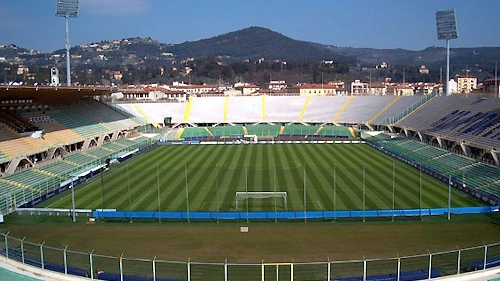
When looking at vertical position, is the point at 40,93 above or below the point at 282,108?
above

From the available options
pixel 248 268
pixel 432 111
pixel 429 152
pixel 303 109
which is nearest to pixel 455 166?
pixel 429 152

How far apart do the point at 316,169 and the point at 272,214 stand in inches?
474

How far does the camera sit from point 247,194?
23.1 m

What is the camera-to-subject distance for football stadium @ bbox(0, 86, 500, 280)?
46.8 feet

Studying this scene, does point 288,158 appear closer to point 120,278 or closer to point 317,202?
point 317,202

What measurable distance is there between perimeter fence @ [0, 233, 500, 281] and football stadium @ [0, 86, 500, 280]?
6 centimetres

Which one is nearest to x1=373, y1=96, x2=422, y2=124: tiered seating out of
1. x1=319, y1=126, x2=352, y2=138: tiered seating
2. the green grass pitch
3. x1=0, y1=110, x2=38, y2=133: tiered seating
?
x1=319, y1=126, x2=352, y2=138: tiered seating

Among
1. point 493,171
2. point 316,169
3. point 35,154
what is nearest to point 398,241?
point 493,171

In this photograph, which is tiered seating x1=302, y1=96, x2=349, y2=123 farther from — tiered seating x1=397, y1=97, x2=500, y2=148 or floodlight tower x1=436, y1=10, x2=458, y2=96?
floodlight tower x1=436, y1=10, x2=458, y2=96

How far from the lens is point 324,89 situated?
9869 centimetres

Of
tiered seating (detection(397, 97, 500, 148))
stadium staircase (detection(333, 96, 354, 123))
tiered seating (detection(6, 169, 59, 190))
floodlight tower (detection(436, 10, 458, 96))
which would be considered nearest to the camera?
tiered seating (detection(6, 169, 59, 190))

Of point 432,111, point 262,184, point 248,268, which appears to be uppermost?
point 432,111

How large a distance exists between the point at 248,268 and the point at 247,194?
9.08m

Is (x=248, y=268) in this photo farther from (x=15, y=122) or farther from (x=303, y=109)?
(x=303, y=109)
